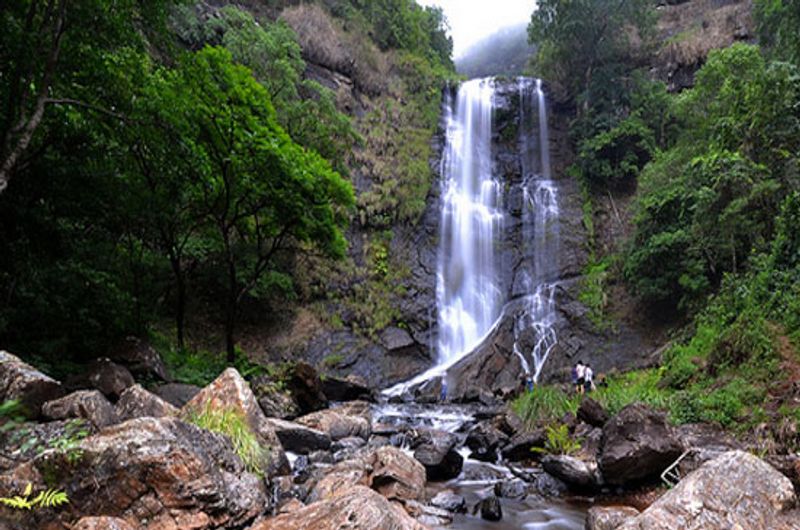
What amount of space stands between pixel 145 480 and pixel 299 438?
4.11 metres

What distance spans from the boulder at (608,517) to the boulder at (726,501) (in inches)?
47.5

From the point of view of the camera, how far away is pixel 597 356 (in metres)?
18.3

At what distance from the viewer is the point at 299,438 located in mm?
8016

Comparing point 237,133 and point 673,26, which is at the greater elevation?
point 673,26

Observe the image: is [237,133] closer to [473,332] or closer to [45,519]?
[45,519]

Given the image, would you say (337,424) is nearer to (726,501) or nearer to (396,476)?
(396,476)

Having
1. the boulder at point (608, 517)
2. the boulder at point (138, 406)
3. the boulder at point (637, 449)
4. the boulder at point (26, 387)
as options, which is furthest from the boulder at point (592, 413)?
the boulder at point (26, 387)

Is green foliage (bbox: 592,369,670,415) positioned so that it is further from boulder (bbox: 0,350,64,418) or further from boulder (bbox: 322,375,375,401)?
boulder (bbox: 0,350,64,418)

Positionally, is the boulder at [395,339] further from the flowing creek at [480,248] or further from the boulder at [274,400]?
the boulder at [274,400]

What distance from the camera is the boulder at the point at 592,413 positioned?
325 inches

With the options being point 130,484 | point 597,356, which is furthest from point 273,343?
point 130,484

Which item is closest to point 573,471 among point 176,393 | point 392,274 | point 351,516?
point 351,516

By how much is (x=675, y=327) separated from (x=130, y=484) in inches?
739

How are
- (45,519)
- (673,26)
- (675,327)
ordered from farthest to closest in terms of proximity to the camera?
(673,26), (675,327), (45,519)
